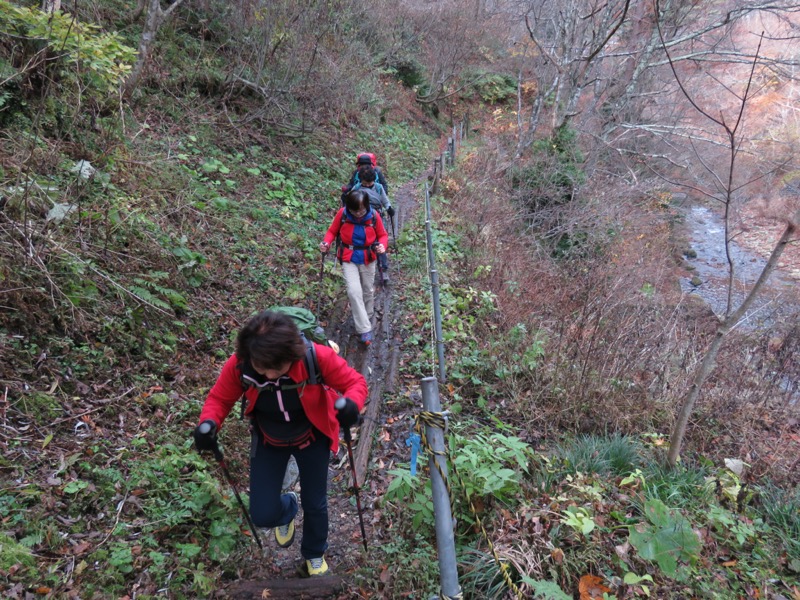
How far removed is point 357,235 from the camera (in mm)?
6504

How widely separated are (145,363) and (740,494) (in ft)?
20.4

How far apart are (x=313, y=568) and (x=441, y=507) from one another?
187cm

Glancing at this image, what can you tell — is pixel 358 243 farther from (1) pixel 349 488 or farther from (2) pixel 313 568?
(2) pixel 313 568

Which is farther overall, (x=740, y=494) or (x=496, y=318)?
(x=496, y=318)

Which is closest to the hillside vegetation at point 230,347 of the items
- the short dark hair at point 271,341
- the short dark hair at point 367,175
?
the short dark hair at point 271,341

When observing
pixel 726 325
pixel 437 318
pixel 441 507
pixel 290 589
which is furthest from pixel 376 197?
pixel 441 507

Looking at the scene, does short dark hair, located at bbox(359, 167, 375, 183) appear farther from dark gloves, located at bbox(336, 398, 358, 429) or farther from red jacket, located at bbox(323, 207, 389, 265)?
dark gloves, located at bbox(336, 398, 358, 429)

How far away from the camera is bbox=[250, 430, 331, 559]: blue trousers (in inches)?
133

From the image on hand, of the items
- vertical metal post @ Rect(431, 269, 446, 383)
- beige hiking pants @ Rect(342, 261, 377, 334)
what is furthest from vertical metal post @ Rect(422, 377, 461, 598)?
beige hiking pants @ Rect(342, 261, 377, 334)

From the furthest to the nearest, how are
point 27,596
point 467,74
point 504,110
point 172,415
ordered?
point 504,110, point 467,74, point 172,415, point 27,596

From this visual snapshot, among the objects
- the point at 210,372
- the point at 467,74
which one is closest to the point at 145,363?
the point at 210,372

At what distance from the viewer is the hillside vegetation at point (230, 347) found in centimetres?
343

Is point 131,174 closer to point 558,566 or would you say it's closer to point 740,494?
point 558,566

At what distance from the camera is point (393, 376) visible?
6363mm
